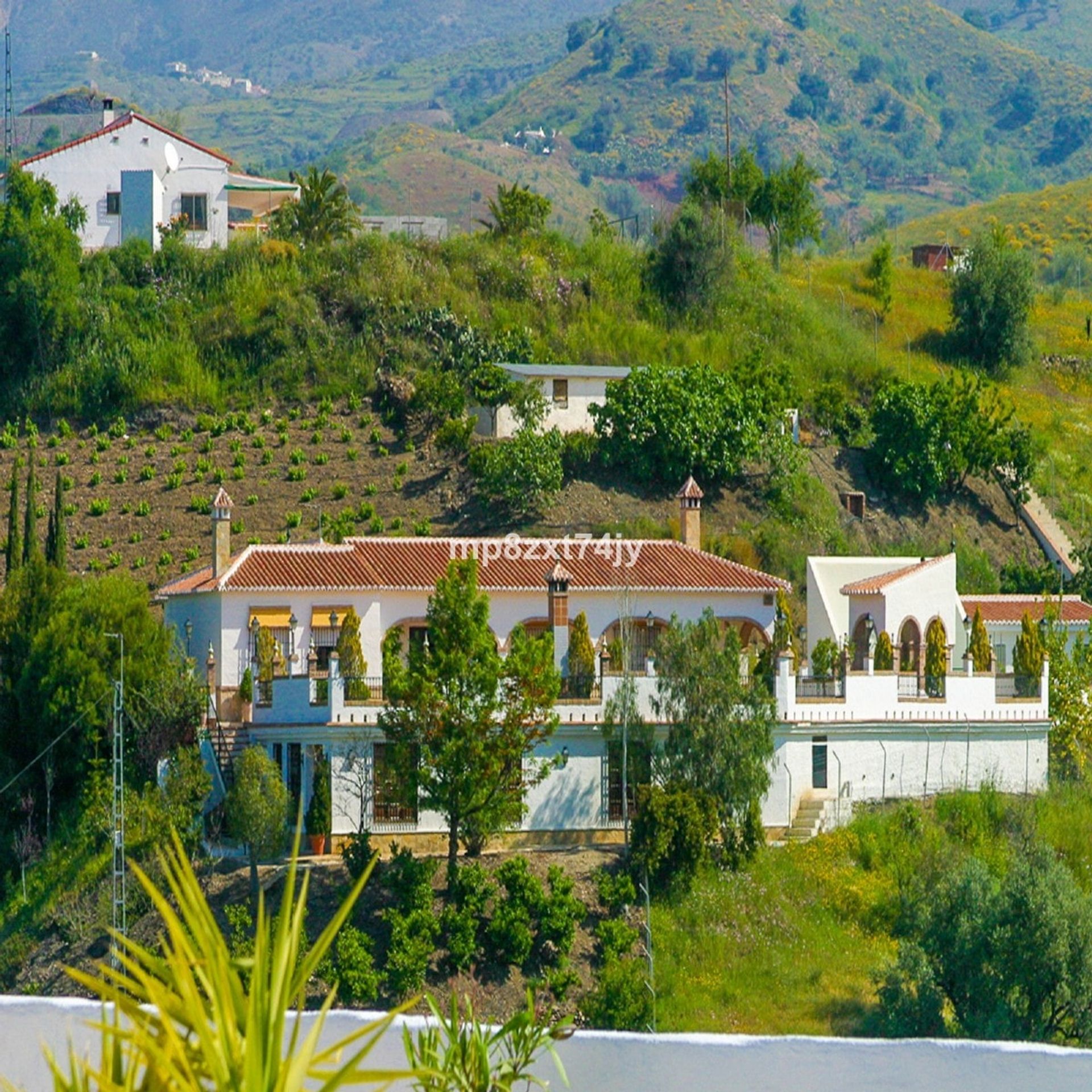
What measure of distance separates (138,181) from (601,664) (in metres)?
35.9

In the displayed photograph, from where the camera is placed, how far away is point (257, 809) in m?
34.4

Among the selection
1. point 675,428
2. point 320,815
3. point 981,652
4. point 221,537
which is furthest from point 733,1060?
point 675,428

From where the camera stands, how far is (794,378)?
6306 centimetres

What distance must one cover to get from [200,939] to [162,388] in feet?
169

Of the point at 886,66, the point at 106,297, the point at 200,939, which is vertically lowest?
the point at 200,939

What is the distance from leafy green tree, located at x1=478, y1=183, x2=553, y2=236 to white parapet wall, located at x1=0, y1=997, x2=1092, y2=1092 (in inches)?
2250

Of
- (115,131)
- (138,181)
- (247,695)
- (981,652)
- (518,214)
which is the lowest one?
(247,695)

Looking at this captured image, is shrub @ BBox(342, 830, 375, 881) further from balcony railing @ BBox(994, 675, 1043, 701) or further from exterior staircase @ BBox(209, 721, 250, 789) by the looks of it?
balcony railing @ BBox(994, 675, 1043, 701)

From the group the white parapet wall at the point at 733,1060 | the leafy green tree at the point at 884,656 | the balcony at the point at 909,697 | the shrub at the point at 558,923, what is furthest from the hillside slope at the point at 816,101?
the white parapet wall at the point at 733,1060

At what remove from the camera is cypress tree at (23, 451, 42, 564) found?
48188 millimetres

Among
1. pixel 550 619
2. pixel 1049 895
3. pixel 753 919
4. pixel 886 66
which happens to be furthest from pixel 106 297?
pixel 886 66

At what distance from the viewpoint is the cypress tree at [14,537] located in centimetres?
4816

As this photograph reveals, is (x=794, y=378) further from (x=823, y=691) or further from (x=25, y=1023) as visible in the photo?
(x=25, y=1023)

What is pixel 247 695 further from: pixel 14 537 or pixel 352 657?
pixel 14 537
